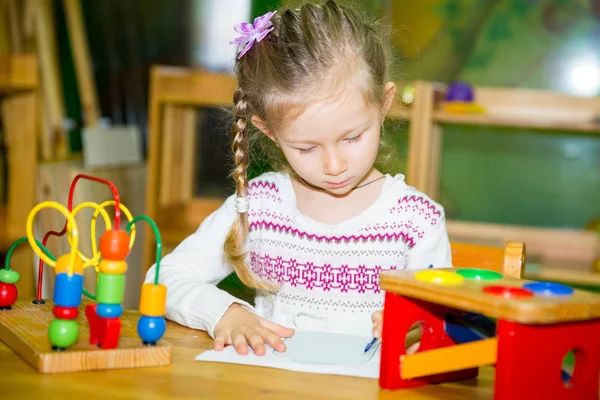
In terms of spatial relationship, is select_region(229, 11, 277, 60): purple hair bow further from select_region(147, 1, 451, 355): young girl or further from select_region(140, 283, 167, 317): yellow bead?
select_region(140, 283, 167, 317): yellow bead

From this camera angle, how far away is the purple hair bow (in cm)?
125

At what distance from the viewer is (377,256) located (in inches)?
52.7

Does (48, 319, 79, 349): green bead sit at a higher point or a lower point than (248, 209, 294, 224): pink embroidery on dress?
lower

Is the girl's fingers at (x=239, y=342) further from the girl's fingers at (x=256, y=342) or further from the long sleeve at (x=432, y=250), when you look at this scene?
the long sleeve at (x=432, y=250)

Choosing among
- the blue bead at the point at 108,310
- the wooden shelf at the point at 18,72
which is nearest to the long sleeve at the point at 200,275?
the blue bead at the point at 108,310

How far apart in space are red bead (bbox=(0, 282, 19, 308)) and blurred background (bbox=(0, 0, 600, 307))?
166cm

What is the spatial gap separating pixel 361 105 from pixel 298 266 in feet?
1.07

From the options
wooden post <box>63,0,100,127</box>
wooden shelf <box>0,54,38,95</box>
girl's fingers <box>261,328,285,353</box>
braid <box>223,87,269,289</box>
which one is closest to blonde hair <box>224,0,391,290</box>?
braid <box>223,87,269,289</box>

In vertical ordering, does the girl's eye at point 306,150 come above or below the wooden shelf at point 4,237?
above

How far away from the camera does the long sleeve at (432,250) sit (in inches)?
49.5

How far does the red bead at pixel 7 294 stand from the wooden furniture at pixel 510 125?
1738 millimetres

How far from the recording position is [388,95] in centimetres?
128

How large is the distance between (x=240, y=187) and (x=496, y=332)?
0.64 m

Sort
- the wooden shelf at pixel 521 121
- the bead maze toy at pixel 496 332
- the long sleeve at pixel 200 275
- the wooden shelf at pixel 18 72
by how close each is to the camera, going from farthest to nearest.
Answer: the wooden shelf at pixel 521 121 → the wooden shelf at pixel 18 72 → the long sleeve at pixel 200 275 → the bead maze toy at pixel 496 332
